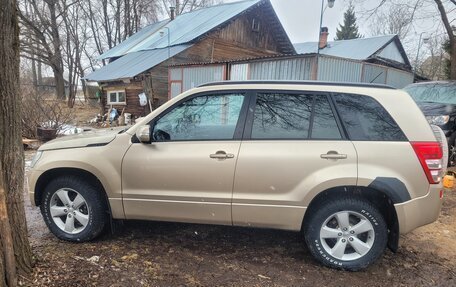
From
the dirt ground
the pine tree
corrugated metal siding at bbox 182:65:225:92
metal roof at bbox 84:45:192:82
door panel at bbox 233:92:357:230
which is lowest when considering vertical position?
the dirt ground

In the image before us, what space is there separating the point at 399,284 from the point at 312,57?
304 inches

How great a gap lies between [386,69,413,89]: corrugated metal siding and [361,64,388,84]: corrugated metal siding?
0.47 meters

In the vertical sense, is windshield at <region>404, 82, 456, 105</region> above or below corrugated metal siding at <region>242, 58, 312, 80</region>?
below

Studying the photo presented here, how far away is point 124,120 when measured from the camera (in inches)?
832

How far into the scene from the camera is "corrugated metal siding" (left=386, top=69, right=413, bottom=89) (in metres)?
13.5

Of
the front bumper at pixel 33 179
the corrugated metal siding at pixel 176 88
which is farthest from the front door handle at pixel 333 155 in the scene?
the corrugated metal siding at pixel 176 88

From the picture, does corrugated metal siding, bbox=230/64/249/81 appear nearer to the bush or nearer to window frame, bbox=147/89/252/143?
the bush

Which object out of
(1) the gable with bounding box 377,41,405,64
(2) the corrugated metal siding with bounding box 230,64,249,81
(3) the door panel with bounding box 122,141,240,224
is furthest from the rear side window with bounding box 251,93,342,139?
(1) the gable with bounding box 377,41,405,64

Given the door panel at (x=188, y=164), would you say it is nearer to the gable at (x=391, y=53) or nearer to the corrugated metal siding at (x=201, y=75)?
the corrugated metal siding at (x=201, y=75)

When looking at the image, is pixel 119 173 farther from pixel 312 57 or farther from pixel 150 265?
pixel 312 57

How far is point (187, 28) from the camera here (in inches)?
919

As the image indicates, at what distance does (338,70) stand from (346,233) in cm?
821

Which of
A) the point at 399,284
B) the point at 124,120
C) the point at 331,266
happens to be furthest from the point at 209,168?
the point at 124,120

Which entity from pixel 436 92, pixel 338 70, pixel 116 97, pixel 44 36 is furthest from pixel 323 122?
pixel 44 36
